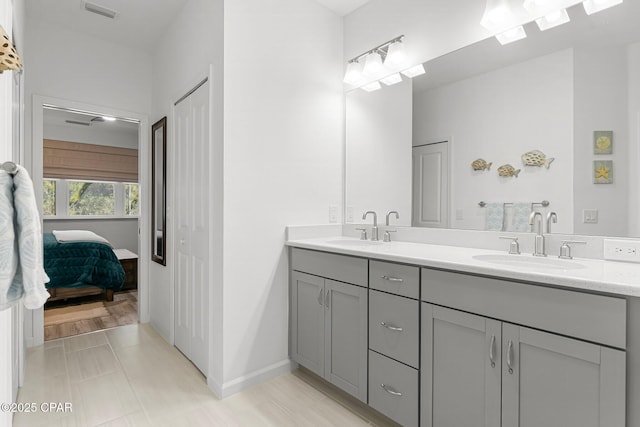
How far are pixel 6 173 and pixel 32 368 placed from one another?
2.37 m

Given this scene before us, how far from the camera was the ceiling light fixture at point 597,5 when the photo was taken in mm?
1541

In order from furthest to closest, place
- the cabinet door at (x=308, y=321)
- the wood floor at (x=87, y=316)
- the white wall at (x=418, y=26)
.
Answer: the wood floor at (x=87, y=316) → the cabinet door at (x=308, y=321) → the white wall at (x=418, y=26)

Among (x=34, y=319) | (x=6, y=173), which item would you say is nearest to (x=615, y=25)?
(x=6, y=173)

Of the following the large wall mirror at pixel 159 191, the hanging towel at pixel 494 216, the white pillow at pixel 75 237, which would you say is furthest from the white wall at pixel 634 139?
the white pillow at pixel 75 237

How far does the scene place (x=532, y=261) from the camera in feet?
5.25

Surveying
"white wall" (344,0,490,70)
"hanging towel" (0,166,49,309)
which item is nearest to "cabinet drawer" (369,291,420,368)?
Result: "hanging towel" (0,166,49,309)

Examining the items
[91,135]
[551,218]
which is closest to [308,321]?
[551,218]

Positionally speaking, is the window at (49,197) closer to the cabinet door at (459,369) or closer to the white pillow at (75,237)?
the white pillow at (75,237)

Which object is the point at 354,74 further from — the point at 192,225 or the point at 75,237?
the point at 75,237

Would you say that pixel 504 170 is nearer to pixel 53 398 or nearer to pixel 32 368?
pixel 53 398

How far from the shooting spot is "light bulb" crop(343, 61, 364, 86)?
2.60m

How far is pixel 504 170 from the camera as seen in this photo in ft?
6.18

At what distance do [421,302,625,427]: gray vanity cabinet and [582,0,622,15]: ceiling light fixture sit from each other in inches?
59.1

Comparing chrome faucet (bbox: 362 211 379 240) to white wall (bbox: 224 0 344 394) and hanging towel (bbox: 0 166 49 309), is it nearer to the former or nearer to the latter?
white wall (bbox: 224 0 344 394)
